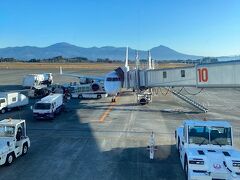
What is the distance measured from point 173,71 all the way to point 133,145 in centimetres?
1239

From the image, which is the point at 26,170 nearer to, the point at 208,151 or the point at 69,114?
the point at 208,151

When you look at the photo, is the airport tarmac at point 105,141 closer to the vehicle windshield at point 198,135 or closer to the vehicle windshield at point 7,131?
the vehicle windshield at point 7,131

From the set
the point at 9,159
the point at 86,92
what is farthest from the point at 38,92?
the point at 9,159

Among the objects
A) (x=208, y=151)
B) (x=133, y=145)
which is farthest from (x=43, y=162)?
(x=208, y=151)

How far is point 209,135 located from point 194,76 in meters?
14.3

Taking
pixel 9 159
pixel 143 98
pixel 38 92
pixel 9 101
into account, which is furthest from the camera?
pixel 38 92

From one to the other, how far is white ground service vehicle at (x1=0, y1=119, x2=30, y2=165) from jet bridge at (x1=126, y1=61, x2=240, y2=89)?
1659cm

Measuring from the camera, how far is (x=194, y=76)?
33281 mm

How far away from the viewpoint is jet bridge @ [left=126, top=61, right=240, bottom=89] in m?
27.9

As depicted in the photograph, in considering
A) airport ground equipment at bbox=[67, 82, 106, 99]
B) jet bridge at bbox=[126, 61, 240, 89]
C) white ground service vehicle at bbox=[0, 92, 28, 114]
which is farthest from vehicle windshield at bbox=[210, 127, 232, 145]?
airport ground equipment at bbox=[67, 82, 106, 99]

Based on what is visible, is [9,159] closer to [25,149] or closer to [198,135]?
[25,149]

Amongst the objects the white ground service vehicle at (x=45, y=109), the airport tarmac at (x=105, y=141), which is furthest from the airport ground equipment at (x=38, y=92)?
the white ground service vehicle at (x=45, y=109)

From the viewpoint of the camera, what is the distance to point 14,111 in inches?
1745

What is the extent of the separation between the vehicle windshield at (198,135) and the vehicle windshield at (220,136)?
34 centimetres
